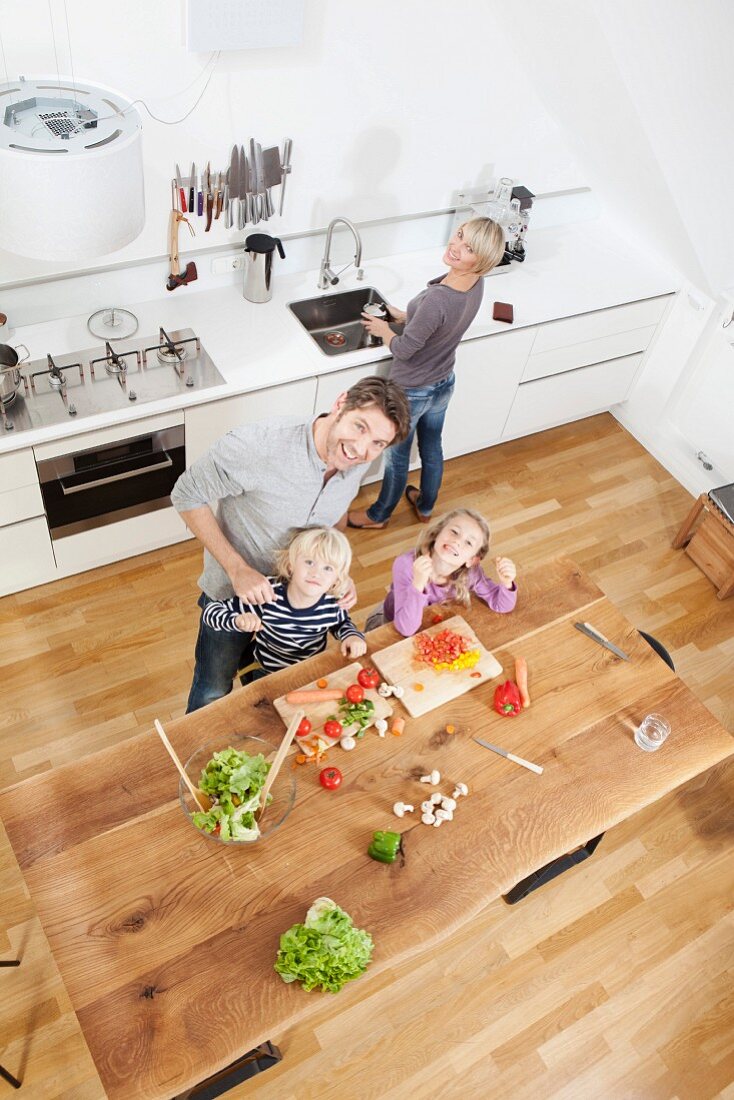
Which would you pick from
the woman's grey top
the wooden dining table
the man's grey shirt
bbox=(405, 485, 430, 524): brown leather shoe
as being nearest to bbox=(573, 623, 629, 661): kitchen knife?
the wooden dining table

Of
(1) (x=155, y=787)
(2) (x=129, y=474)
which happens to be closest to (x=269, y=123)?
(2) (x=129, y=474)

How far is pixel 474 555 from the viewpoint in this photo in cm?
252

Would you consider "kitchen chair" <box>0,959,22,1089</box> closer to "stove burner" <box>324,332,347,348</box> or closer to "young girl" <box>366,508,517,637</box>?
"young girl" <box>366,508,517,637</box>

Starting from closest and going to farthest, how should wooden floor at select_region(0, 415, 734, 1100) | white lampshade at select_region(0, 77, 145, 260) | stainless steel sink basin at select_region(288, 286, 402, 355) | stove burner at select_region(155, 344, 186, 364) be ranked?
white lampshade at select_region(0, 77, 145, 260) → wooden floor at select_region(0, 415, 734, 1100) → stove burner at select_region(155, 344, 186, 364) → stainless steel sink basin at select_region(288, 286, 402, 355)

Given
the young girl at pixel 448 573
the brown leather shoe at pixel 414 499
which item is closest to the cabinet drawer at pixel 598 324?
the brown leather shoe at pixel 414 499

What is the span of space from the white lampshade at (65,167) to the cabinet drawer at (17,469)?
0.78 m

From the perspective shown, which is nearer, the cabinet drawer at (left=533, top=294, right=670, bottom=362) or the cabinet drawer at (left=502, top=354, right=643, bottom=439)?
the cabinet drawer at (left=533, top=294, right=670, bottom=362)

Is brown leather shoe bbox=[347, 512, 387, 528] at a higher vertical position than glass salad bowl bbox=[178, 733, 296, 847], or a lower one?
lower

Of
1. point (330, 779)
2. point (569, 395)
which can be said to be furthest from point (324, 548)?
point (569, 395)

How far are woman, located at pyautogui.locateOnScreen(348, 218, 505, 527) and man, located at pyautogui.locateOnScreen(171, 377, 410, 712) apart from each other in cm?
88

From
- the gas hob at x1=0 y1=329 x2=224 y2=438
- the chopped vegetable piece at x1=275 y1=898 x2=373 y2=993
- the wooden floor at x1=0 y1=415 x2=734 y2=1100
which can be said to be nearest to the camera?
the chopped vegetable piece at x1=275 y1=898 x2=373 y2=993

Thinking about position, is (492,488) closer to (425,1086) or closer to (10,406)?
(10,406)

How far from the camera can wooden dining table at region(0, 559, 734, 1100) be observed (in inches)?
70.6

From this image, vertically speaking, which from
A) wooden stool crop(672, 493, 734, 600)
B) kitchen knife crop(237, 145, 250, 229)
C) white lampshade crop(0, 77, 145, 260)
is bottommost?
wooden stool crop(672, 493, 734, 600)
